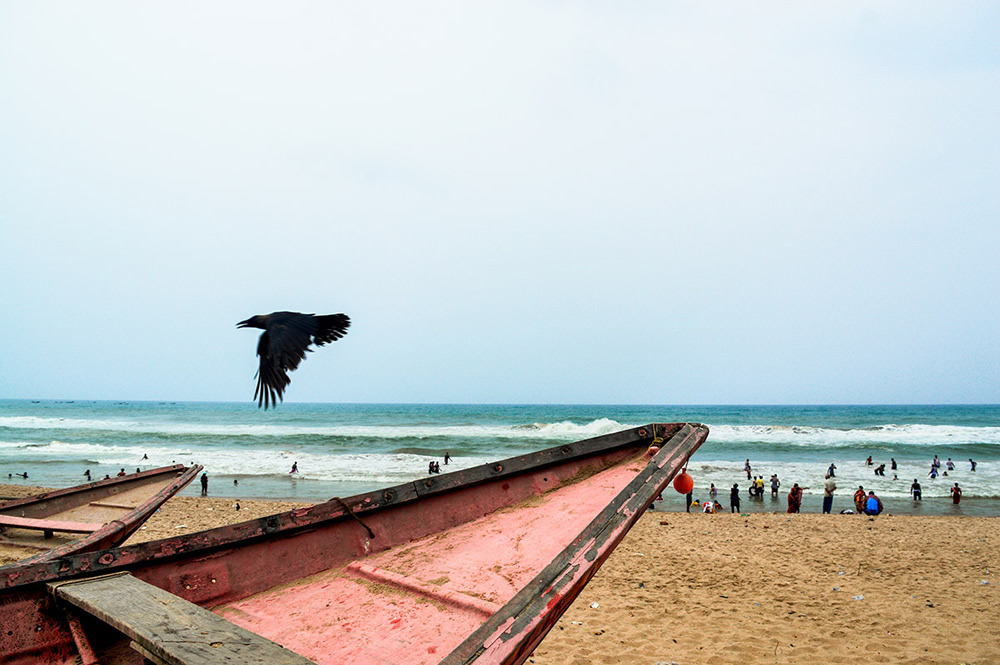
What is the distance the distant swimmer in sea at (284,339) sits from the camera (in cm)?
629

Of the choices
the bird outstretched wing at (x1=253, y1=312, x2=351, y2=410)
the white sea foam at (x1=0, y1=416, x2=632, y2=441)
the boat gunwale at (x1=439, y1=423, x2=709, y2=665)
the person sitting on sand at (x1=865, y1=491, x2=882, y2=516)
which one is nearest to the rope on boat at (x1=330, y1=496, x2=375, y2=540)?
the boat gunwale at (x1=439, y1=423, x2=709, y2=665)

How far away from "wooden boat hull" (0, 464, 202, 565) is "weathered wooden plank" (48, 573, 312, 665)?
3696 millimetres

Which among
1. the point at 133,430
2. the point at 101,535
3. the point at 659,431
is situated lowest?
the point at 133,430

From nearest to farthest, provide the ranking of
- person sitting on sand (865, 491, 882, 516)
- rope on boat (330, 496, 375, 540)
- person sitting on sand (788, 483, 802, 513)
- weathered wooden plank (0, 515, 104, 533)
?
rope on boat (330, 496, 375, 540)
weathered wooden plank (0, 515, 104, 533)
person sitting on sand (865, 491, 882, 516)
person sitting on sand (788, 483, 802, 513)

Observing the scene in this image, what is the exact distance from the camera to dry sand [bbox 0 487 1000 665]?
19.1 feet

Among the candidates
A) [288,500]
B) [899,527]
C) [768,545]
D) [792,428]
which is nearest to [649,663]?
[768,545]

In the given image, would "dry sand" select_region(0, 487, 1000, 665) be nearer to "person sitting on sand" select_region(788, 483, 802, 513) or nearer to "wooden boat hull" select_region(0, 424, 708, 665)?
"wooden boat hull" select_region(0, 424, 708, 665)

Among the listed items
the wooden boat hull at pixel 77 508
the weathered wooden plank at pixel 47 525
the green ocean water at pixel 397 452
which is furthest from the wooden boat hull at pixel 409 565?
the green ocean water at pixel 397 452

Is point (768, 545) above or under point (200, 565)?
under

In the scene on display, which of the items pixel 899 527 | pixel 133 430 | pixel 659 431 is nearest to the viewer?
pixel 659 431

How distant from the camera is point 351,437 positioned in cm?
4125

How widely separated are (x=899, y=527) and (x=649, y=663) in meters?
10.7

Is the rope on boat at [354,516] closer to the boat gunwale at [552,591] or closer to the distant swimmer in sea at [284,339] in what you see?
the boat gunwale at [552,591]

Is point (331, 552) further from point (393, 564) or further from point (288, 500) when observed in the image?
point (288, 500)
